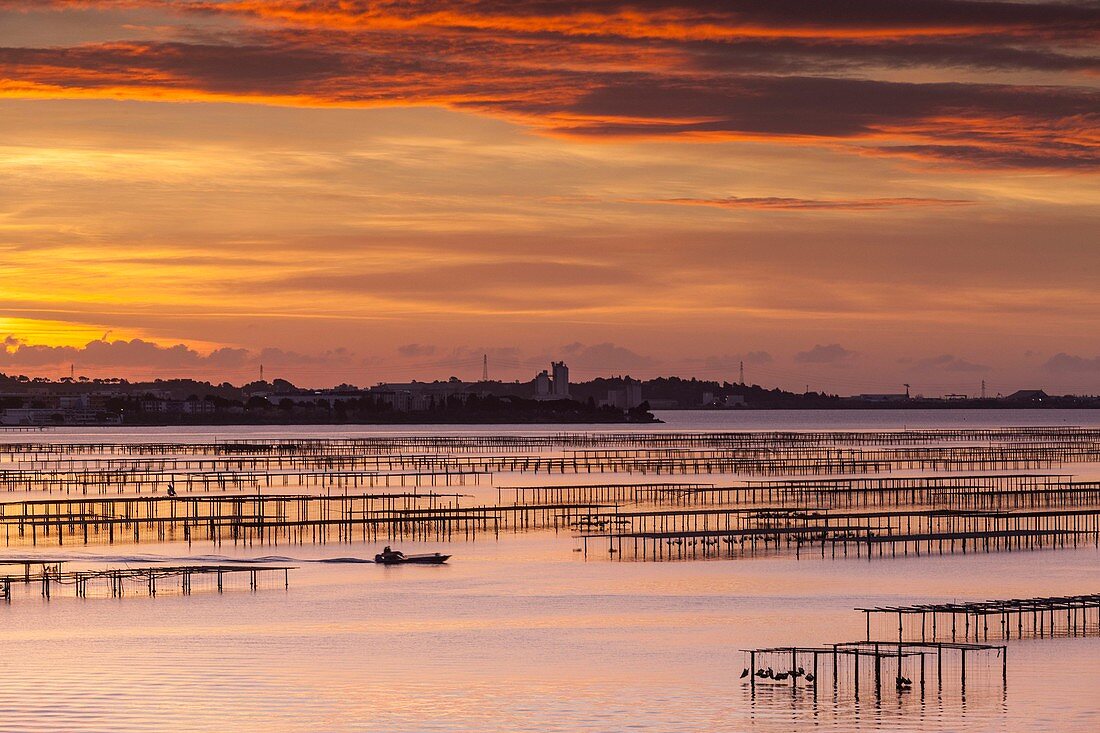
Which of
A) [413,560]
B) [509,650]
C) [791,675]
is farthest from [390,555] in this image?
[791,675]

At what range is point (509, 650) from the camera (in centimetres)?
3903

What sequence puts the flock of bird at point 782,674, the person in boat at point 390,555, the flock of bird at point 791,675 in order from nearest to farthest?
1. the flock of bird at point 791,675
2. the flock of bird at point 782,674
3. the person in boat at point 390,555

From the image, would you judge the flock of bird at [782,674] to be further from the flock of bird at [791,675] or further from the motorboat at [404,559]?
the motorboat at [404,559]

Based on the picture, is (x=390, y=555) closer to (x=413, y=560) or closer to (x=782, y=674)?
(x=413, y=560)

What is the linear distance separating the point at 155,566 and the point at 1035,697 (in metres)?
32.8

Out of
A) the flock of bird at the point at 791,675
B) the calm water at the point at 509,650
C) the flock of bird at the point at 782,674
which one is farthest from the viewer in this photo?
the flock of bird at the point at 782,674

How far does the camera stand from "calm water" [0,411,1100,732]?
101 ft

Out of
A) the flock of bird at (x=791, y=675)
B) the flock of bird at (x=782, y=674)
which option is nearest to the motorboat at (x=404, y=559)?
the flock of bird at (x=791, y=675)

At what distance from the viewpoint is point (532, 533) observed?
227ft

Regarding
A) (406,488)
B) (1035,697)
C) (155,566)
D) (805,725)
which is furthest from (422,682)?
Result: (406,488)

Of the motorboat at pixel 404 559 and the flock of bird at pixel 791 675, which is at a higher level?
the motorboat at pixel 404 559

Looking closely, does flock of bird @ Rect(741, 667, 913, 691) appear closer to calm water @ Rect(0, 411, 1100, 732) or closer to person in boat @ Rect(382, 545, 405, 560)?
calm water @ Rect(0, 411, 1100, 732)

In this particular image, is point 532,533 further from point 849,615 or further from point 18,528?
point 849,615

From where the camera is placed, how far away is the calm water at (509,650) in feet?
101
